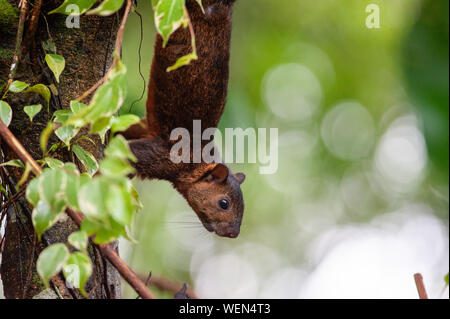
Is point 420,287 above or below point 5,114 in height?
below

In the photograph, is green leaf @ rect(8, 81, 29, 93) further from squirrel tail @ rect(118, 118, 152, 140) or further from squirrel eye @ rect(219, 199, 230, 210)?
squirrel eye @ rect(219, 199, 230, 210)

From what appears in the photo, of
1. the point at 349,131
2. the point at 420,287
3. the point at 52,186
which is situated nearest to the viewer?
the point at 52,186

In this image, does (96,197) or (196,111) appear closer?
(96,197)

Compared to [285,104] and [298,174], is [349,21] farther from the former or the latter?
[298,174]

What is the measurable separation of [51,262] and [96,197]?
215 mm

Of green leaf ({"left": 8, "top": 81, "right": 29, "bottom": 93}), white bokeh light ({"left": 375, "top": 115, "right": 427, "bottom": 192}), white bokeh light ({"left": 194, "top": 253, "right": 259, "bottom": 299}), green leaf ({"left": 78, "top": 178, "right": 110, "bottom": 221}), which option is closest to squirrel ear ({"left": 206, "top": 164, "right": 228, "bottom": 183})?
green leaf ({"left": 8, "top": 81, "right": 29, "bottom": 93})

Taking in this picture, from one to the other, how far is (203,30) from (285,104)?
2301 mm

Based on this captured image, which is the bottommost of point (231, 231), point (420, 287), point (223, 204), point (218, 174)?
point (231, 231)

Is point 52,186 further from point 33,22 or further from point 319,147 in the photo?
point 319,147

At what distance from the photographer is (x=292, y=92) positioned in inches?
187

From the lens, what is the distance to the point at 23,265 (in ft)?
5.70

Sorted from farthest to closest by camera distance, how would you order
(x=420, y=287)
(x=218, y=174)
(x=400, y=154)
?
1. (x=400, y=154)
2. (x=218, y=174)
3. (x=420, y=287)

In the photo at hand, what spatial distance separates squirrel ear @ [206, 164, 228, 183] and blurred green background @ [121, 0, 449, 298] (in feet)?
0.91

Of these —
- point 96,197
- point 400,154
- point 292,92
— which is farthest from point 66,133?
point 400,154
